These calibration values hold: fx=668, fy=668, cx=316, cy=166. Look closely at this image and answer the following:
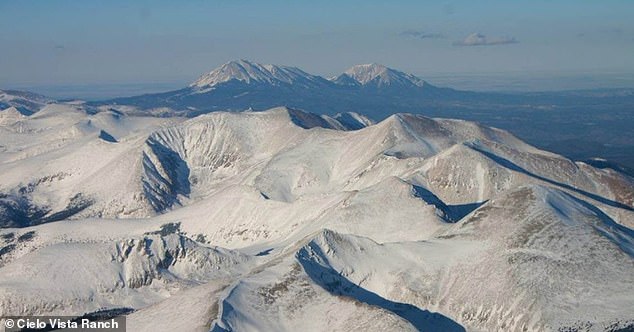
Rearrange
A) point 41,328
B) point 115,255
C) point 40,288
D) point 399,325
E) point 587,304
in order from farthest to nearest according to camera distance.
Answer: point 115,255, point 40,288, point 41,328, point 587,304, point 399,325

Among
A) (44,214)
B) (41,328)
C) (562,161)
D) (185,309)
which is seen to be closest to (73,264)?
(41,328)

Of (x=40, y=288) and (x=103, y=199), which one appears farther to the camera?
(x=103, y=199)

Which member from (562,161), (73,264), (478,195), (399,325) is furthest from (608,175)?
(73,264)

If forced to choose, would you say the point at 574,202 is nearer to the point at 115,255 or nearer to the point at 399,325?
the point at 399,325

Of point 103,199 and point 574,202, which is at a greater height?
point 574,202

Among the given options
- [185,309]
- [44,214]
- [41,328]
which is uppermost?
[185,309]

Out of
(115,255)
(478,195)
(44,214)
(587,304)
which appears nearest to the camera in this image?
(587,304)
